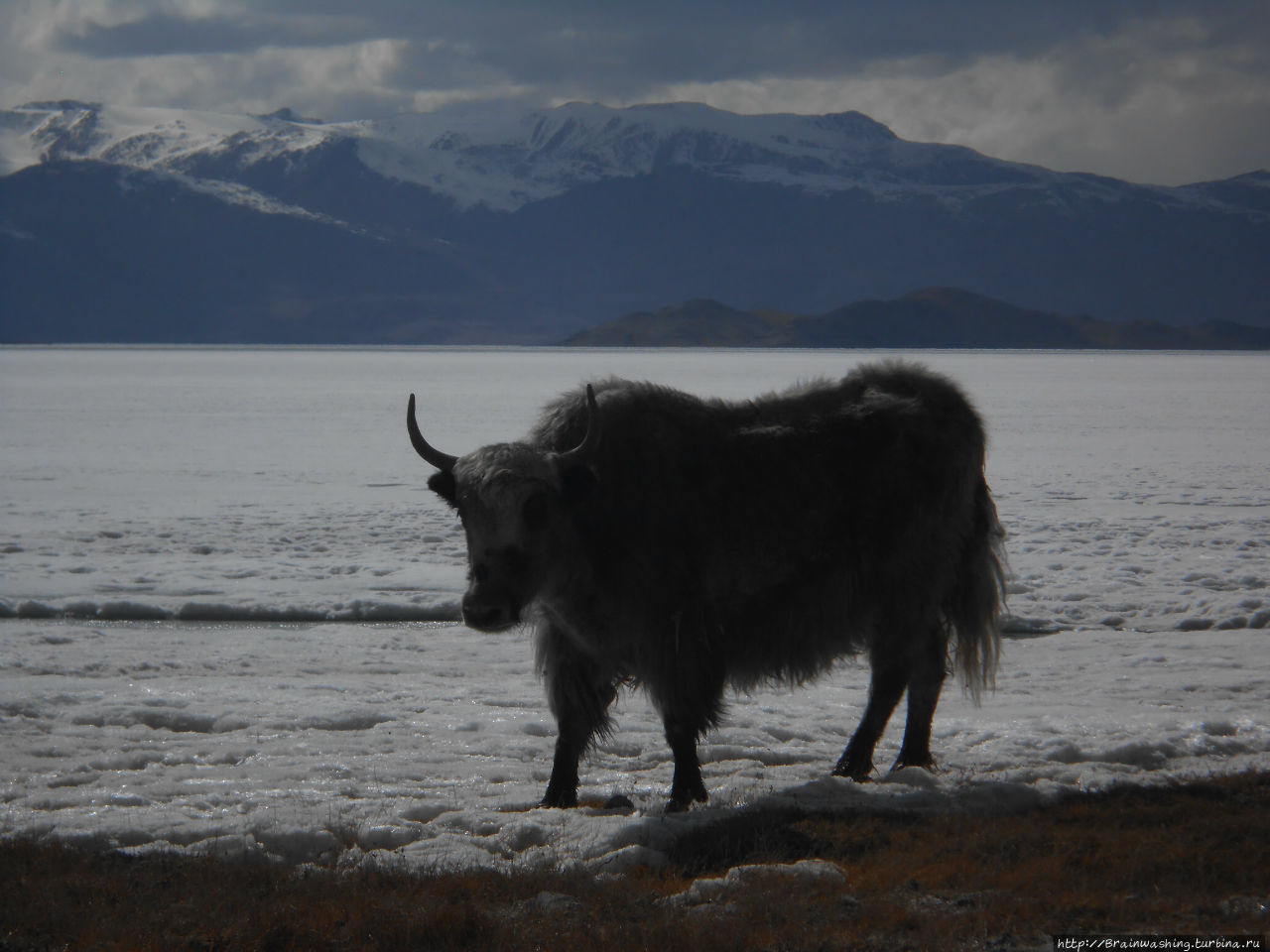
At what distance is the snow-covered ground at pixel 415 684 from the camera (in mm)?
5621

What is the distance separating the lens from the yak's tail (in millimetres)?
6629

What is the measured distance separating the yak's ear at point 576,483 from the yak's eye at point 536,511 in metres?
0.13

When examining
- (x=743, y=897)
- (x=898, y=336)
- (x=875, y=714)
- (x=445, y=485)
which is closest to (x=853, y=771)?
(x=875, y=714)

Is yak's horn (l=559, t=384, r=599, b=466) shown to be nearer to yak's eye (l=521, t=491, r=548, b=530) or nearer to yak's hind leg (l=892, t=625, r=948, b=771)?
yak's eye (l=521, t=491, r=548, b=530)

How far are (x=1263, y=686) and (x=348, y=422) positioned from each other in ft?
106

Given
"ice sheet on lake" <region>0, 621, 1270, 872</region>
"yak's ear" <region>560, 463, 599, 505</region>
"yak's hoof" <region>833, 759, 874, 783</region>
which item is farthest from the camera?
"yak's hoof" <region>833, 759, 874, 783</region>

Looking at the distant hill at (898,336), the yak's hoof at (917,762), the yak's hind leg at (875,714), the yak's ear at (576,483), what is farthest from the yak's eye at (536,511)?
the distant hill at (898,336)

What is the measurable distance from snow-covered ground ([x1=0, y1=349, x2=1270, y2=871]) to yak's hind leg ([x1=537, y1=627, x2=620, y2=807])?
0.64ft

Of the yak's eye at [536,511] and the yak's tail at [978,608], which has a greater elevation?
the yak's eye at [536,511]

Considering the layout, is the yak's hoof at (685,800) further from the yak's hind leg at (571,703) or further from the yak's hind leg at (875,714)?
the yak's hind leg at (875,714)

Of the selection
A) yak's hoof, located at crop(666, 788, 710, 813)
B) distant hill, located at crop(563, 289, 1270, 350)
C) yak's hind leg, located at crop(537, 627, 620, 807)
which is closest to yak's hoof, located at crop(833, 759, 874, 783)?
yak's hoof, located at crop(666, 788, 710, 813)

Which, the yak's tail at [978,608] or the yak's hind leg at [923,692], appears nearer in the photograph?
the yak's hind leg at [923,692]

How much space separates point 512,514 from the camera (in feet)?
17.1

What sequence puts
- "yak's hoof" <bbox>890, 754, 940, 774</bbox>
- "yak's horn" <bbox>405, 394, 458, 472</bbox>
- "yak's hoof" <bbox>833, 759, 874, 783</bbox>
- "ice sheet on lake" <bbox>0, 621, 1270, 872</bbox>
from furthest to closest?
"yak's hoof" <bbox>890, 754, 940, 774</bbox>, "yak's hoof" <bbox>833, 759, 874, 783</bbox>, "yak's horn" <bbox>405, 394, 458, 472</bbox>, "ice sheet on lake" <bbox>0, 621, 1270, 872</bbox>
